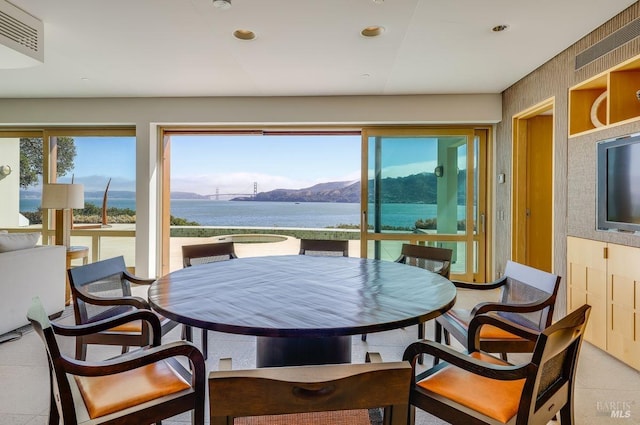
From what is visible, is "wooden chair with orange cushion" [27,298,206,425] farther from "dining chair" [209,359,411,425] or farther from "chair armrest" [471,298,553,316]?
"chair armrest" [471,298,553,316]

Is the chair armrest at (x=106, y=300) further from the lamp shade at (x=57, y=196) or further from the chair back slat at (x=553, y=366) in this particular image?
the lamp shade at (x=57, y=196)

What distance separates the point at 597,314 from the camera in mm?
2834

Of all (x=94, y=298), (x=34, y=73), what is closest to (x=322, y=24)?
(x=94, y=298)

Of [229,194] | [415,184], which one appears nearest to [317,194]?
[229,194]

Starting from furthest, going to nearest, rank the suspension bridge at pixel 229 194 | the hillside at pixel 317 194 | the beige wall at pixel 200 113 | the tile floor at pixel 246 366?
the hillside at pixel 317 194, the suspension bridge at pixel 229 194, the beige wall at pixel 200 113, the tile floor at pixel 246 366

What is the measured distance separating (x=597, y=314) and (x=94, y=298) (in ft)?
11.6

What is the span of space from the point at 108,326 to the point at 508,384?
5.60ft

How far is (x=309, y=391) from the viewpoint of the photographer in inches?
30.5

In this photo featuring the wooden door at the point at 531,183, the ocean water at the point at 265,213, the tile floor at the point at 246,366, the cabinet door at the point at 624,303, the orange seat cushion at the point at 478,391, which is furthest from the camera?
the ocean water at the point at 265,213

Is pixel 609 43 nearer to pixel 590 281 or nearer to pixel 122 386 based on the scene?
pixel 590 281

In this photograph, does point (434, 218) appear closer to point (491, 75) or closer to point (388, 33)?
point (491, 75)

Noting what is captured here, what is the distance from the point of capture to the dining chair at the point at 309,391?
0.75 meters

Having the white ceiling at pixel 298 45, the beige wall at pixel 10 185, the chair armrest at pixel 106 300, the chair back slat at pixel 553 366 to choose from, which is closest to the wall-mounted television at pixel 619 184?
the white ceiling at pixel 298 45

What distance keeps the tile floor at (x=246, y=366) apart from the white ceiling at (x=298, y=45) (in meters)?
2.55
